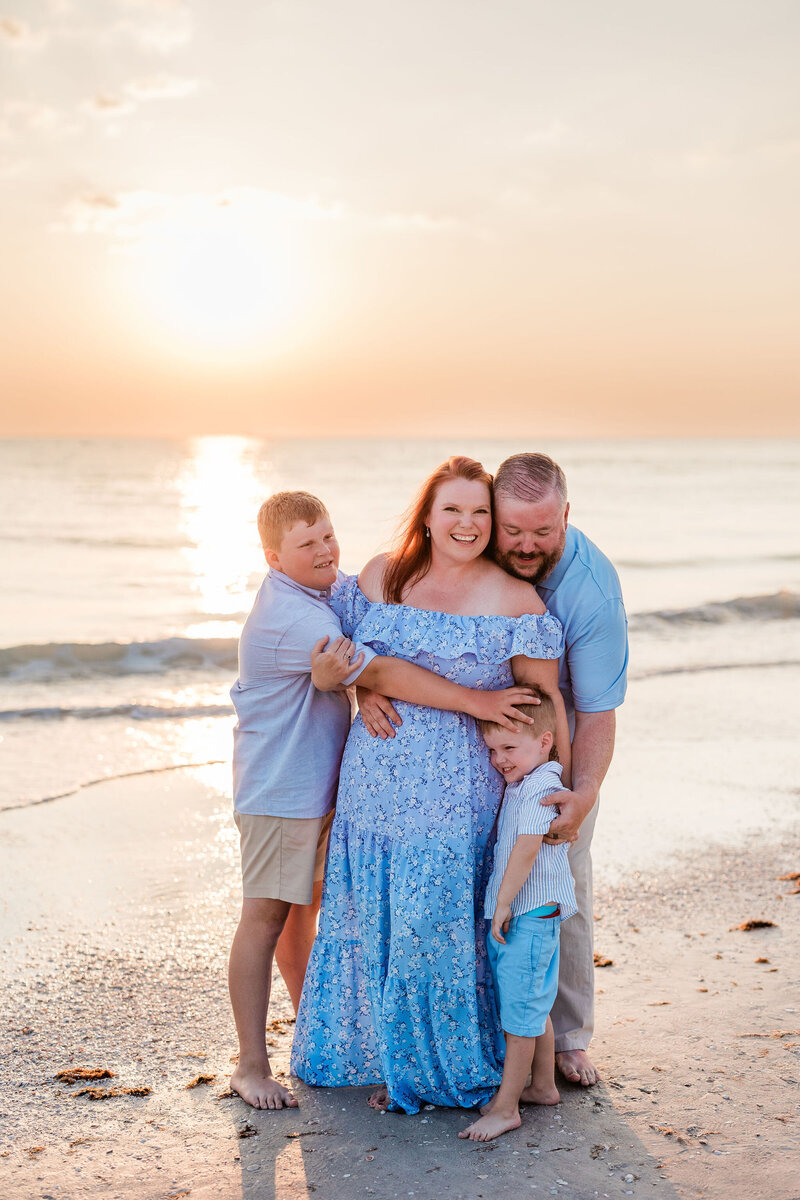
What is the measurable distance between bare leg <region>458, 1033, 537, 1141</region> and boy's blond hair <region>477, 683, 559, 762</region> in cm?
92

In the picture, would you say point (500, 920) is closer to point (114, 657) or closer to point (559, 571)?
point (559, 571)

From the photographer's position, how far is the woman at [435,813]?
312 centimetres

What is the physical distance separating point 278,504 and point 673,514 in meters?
32.5

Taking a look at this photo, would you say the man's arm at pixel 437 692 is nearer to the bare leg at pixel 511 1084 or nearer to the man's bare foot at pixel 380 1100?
the bare leg at pixel 511 1084

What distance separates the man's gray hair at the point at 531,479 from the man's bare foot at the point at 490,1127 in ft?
6.11

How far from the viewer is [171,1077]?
138 inches

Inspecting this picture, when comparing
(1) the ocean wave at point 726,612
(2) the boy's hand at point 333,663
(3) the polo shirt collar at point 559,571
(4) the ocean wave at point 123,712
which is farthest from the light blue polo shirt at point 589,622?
(1) the ocean wave at point 726,612

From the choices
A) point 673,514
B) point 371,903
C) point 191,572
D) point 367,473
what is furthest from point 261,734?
point 367,473

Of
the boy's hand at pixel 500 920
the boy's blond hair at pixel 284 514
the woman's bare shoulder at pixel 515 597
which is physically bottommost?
the boy's hand at pixel 500 920

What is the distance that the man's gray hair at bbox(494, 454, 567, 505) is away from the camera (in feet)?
10.0

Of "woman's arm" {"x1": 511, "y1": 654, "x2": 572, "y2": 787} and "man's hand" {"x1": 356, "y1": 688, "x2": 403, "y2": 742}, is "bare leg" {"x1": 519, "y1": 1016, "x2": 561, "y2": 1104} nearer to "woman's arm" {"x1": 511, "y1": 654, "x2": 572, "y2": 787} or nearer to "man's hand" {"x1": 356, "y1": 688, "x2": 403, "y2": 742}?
"woman's arm" {"x1": 511, "y1": 654, "x2": 572, "y2": 787}

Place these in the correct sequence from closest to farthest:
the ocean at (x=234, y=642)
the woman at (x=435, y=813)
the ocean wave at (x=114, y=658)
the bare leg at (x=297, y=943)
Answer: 1. the woman at (x=435, y=813)
2. the bare leg at (x=297, y=943)
3. the ocean at (x=234, y=642)
4. the ocean wave at (x=114, y=658)

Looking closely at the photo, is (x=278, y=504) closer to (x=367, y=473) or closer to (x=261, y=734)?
(x=261, y=734)

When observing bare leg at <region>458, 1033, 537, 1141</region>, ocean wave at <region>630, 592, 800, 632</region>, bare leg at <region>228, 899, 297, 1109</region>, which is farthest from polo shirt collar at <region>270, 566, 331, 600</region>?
ocean wave at <region>630, 592, 800, 632</region>
